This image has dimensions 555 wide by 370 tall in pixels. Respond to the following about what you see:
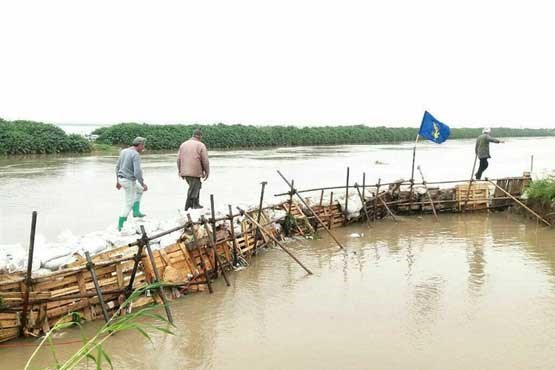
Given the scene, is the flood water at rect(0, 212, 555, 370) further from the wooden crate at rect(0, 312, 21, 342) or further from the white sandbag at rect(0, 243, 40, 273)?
the white sandbag at rect(0, 243, 40, 273)

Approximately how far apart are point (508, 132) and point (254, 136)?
8369cm

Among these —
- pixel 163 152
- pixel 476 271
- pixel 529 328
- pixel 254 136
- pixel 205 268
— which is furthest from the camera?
pixel 254 136

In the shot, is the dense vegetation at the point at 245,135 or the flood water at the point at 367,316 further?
the dense vegetation at the point at 245,135

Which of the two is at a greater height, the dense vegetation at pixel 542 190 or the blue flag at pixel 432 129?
the blue flag at pixel 432 129

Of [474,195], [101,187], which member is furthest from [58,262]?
[101,187]

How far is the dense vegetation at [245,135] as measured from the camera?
36.8m

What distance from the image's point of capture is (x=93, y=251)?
561 centimetres

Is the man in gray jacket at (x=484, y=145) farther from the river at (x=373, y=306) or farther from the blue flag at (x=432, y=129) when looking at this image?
the river at (x=373, y=306)

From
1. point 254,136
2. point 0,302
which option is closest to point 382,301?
point 0,302

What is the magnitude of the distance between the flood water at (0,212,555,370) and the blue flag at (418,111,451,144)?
13.8 ft

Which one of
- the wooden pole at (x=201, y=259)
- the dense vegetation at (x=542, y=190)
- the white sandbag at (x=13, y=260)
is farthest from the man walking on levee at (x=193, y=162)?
the dense vegetation at (x=542, y=190)

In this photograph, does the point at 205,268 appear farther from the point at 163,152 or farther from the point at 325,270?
the point at 163,152

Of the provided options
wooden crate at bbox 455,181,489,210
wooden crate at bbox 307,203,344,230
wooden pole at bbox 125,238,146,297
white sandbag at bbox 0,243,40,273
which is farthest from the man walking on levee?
wooden crate at bbox 455,181,489,210

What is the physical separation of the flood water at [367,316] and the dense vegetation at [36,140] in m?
24.7
